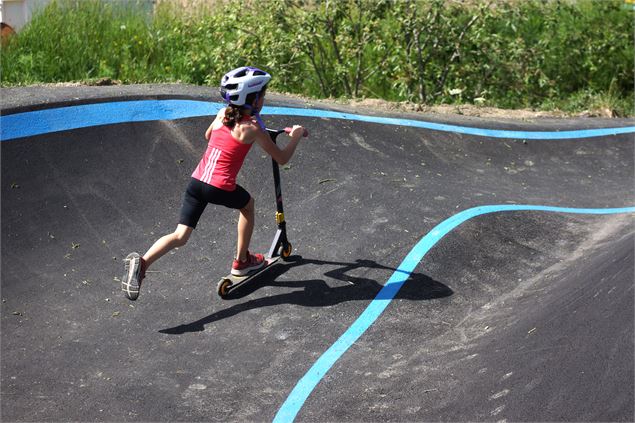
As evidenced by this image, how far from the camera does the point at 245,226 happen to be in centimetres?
716

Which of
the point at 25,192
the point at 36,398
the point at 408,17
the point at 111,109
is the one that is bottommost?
the point at 36,398

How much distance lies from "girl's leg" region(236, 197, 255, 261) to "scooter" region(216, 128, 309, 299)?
0.20 meters

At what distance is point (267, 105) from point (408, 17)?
11.1ft

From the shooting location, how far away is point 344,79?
512 inches

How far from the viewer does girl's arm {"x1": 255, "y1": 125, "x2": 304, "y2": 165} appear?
22.2 ft

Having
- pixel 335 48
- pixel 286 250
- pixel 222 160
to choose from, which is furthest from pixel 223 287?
pixel 335 48

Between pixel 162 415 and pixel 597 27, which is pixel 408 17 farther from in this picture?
pixel 162 415

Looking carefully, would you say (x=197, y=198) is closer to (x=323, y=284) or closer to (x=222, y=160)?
(x=222, y=160)

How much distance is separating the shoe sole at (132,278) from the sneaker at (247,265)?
978 mm

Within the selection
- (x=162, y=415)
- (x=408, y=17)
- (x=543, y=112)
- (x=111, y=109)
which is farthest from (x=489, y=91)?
(x=162, y=415)

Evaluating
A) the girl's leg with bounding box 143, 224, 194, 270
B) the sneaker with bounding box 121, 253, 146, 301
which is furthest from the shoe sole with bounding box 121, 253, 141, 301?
the girl's leg with bounding box 143, 224, 194, 270

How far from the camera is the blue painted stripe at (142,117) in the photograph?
28.9 ft

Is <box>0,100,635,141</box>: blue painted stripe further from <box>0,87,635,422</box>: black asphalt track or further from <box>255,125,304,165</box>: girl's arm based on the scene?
<box>255,125,304,165</box>: girl's arm

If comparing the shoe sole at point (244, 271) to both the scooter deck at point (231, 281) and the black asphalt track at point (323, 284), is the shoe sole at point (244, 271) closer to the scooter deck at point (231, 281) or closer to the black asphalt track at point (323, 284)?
the scooter deck at point (231, 281)
